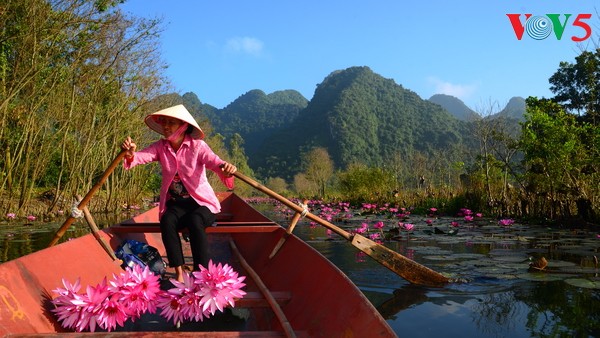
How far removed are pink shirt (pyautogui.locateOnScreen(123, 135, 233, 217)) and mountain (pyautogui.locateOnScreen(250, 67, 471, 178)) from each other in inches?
2330

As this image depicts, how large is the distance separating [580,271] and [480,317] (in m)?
1.86

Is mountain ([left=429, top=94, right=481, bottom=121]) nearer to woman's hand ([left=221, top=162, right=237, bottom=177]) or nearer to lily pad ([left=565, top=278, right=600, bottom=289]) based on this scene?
lily pad ([left=565, top=278, right=600, bottom=289])

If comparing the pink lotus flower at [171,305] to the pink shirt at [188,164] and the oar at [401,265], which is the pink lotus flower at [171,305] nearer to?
the pink shirt at [188,164]

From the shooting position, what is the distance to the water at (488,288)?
9.80 feet

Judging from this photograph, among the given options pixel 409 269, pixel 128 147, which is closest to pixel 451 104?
pixel 409 269

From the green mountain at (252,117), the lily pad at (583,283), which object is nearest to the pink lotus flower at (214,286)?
the lily pad at (583,283)

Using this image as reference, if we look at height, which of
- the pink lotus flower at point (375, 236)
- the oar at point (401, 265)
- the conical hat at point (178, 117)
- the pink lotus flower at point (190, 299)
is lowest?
the pink lotus flower at point (375, 236)

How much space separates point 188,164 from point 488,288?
2690 mm

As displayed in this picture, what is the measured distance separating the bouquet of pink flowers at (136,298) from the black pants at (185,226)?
893 mm

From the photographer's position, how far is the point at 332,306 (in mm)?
2305

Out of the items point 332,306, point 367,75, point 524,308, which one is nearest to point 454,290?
point 524,308

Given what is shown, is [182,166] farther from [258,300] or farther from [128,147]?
[258,300]

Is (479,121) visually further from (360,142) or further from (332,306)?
(360,142)

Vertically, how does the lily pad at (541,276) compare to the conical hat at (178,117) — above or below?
below
